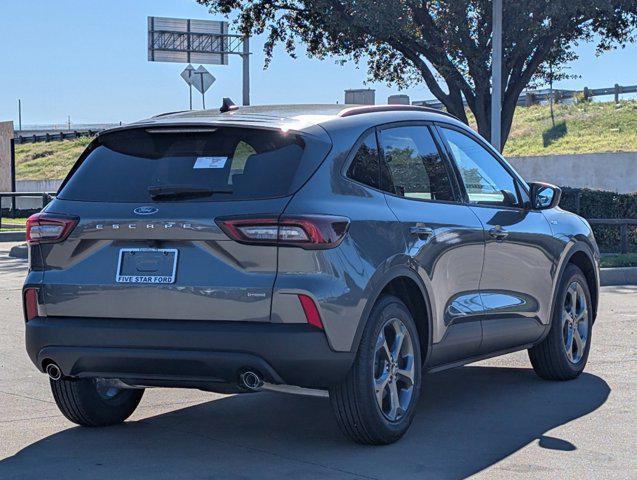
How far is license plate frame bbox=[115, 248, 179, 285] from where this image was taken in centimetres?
605

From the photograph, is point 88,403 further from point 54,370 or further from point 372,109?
point 372,109

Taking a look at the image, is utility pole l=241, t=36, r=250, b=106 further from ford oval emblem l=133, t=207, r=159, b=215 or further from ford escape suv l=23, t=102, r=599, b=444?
ford oval emblem l=133, t=207, r=159, b=215

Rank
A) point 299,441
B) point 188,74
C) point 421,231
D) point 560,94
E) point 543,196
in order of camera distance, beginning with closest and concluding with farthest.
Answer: point 299,441
point 421,231
point 543,196
point 188,74
point 560,94

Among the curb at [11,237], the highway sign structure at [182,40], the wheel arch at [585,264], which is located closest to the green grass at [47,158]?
the highway sign structure at [182,40]

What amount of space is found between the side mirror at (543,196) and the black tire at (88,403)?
9.70ft

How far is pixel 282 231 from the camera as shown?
Result: 19.4 feet

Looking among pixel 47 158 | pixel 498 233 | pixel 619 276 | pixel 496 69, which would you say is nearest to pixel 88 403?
pixel 498 233

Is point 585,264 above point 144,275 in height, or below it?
below

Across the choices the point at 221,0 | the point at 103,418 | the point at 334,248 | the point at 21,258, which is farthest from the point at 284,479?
the point at 221,0

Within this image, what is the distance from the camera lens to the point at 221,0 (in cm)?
3166

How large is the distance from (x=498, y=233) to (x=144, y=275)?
2498mm

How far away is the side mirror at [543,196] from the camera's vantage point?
834 centimetres

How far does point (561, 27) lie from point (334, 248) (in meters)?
23.7

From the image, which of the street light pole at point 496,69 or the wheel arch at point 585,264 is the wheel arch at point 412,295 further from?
the street light pole at point 496,69
